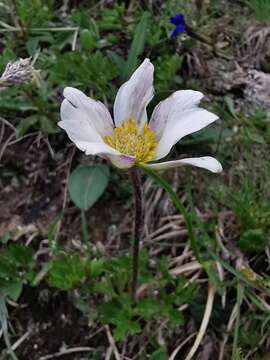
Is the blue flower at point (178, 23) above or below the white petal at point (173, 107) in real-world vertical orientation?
below

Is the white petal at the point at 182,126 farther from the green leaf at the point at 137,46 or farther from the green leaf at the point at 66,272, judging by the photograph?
the green leaf at the point at 137,46

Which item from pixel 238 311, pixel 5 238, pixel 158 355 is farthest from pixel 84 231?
pixel 238 311

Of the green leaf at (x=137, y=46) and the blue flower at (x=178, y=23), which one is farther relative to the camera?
the blue flower at (x=178, y=23)

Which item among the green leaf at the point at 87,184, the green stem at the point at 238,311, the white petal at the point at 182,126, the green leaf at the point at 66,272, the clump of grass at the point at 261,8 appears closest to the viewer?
the white petal at the point at 182,126

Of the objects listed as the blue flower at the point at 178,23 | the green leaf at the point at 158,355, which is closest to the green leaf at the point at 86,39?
the blue flower at the point at 178,23

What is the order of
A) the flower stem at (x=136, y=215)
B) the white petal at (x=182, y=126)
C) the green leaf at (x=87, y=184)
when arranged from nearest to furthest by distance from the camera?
the white petal at (x=182, y=126) → the flower stem at (x=136, y=215) → the green leaf at (x=87, y=184)

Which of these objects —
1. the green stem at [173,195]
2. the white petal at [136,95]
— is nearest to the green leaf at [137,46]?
the white petal at [136,95]

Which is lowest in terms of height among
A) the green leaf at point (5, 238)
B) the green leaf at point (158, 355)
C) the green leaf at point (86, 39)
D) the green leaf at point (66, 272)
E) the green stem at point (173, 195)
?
the green leaf at point (158, 355)

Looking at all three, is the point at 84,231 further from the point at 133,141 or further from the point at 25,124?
the point at 133,141

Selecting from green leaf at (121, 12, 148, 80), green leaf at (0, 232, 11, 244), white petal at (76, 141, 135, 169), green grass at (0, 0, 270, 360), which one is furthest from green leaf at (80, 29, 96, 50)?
white petal at (76, 141, 135, 169)
